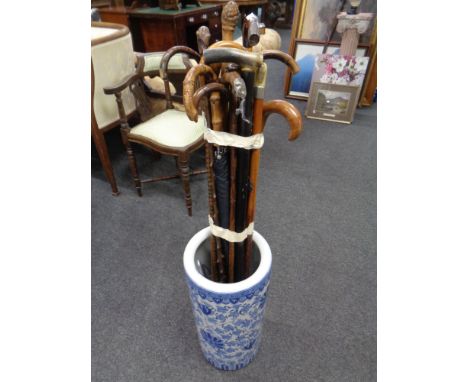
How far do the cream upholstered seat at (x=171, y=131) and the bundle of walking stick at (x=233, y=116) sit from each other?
0.79 metres

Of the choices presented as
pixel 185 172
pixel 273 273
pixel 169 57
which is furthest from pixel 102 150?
pixel 273 273

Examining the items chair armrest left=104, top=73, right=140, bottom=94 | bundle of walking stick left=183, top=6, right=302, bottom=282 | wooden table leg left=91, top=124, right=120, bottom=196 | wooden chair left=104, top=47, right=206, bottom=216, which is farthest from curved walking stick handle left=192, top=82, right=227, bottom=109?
wooden table leg left=91, top=124, right=120, bottom=196

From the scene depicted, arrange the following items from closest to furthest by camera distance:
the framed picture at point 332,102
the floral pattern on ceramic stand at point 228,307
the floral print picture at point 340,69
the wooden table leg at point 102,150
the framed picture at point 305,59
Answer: the floral pattern on ceramic stand at point 228,307 → the wooden table leg at point 102,150 → the floral print picture at point 340,69 → the framed picture at point 332,102 → the framed picture at point 305,59

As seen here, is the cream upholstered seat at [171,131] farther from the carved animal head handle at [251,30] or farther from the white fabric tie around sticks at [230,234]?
the carved animal head handle at [251,30]

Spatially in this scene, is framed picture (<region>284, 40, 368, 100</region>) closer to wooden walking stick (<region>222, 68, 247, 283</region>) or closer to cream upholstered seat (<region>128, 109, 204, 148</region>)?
cream upholstered seat (<region>128, 109, 204, 148</region>)

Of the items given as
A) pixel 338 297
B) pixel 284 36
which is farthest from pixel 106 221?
pixel 284 36

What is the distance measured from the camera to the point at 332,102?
8.76 feet

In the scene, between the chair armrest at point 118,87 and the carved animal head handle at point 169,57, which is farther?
the chair armrest at point 118,87

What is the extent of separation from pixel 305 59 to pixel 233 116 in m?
2.62

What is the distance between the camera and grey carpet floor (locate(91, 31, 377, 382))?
1073 mm

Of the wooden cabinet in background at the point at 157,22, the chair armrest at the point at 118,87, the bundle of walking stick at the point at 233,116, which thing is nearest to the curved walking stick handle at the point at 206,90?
the bundle of walking stick at the point at 233,116

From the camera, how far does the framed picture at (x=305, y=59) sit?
2.70 metres

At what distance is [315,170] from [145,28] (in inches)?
85.3

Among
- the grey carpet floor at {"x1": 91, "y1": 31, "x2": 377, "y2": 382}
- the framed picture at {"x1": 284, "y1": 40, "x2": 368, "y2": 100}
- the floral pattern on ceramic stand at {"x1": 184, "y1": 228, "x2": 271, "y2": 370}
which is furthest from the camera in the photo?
the framed picture at {"x1": 284, "y1": 40, "x2": 368, "y2": 100}
